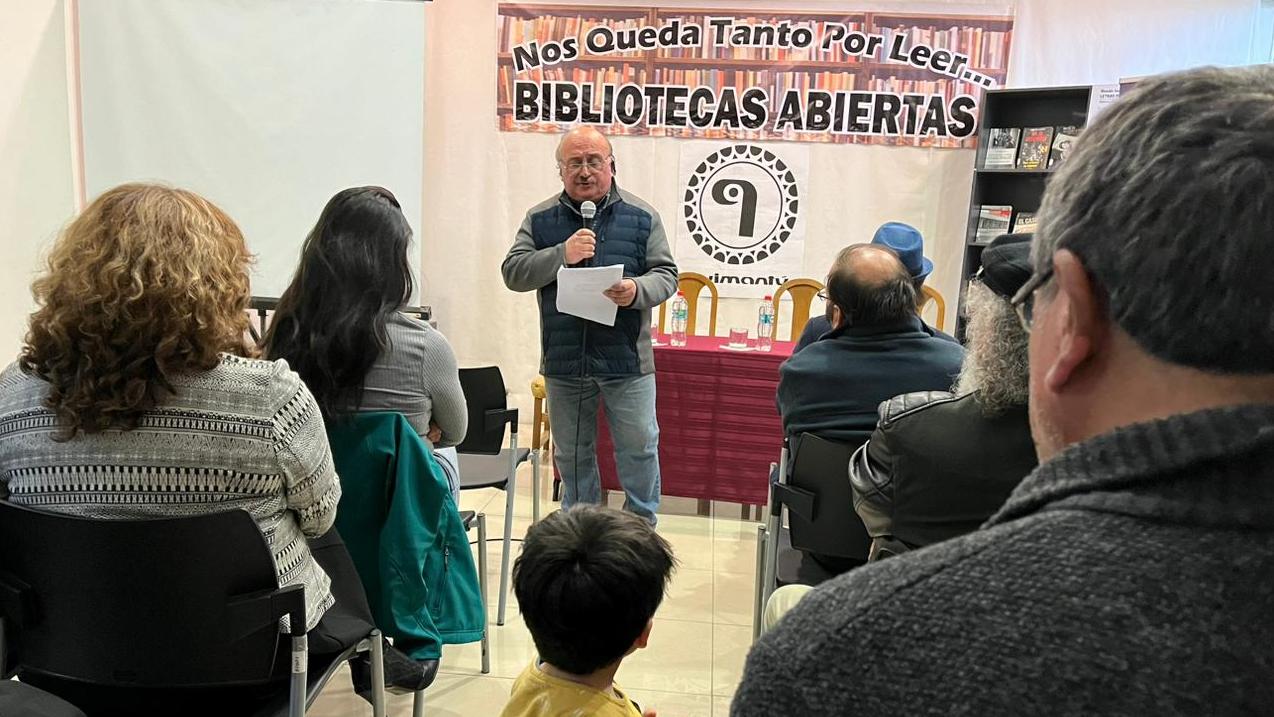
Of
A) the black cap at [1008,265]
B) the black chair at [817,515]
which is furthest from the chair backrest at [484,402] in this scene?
the black cap at [1008,265]

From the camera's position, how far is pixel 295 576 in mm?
1357

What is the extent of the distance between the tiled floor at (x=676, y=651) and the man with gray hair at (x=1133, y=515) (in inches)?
71.0

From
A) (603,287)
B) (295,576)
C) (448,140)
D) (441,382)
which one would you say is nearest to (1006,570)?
(295,576)

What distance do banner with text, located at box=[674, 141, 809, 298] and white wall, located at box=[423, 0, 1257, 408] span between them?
0.08m

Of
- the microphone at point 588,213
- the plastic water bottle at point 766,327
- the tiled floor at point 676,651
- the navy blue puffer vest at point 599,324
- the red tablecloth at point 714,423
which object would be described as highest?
the microphone at point 588,213

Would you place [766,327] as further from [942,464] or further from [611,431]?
[942,464]

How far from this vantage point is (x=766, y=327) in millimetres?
4449

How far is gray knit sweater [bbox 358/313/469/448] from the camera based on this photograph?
1.79 metres

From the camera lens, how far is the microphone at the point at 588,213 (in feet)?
9.21

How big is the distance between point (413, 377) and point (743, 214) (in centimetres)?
337

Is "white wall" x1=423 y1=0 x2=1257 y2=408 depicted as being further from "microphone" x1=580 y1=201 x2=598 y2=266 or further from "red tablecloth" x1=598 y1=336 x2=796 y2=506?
"microphone" x1=580 y1=201 x2=598 y2=266

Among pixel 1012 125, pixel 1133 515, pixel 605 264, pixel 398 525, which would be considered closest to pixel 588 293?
pixel 605 264

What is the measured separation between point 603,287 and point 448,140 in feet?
8.61

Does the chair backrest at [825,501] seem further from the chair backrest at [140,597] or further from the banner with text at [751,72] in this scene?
the banner with text at [751,72]
